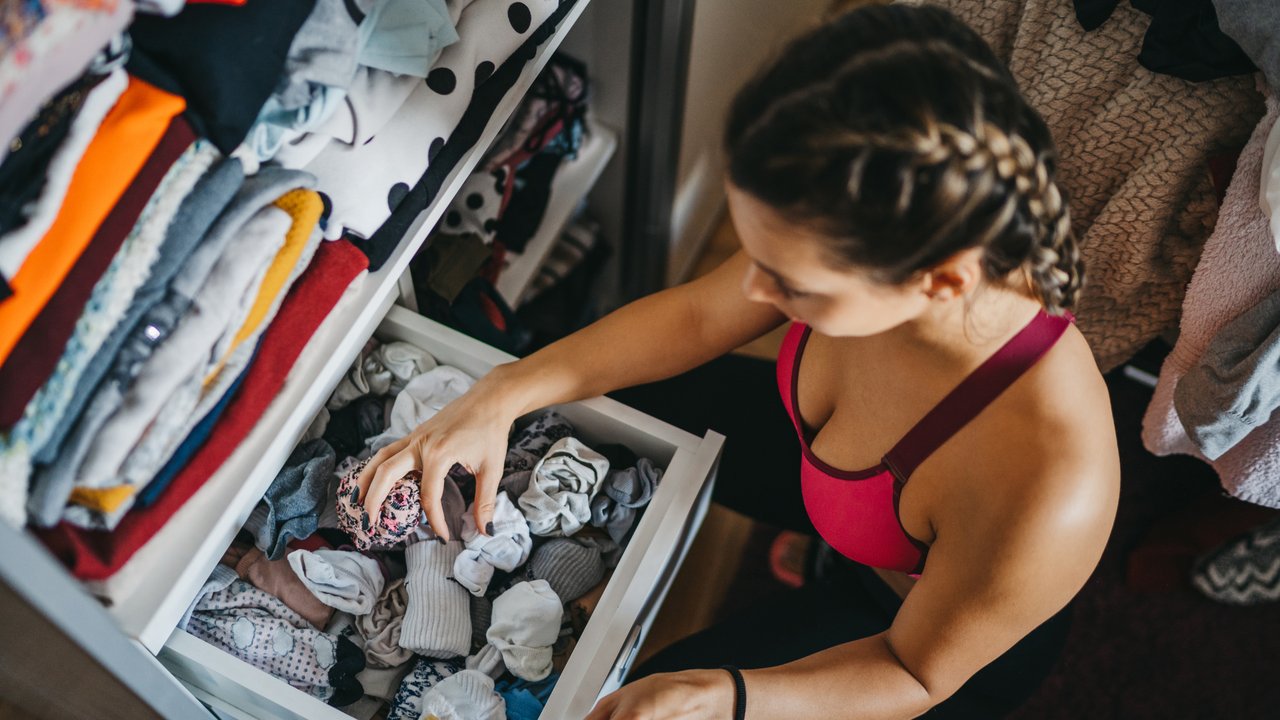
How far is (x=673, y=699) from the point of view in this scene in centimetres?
73

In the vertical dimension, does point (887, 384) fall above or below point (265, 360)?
below

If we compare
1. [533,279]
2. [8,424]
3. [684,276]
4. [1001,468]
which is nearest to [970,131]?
[1001,468]

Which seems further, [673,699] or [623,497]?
[623,497]

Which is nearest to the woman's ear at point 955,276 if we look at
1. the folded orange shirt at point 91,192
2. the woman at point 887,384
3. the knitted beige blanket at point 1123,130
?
the woman at point 887,384

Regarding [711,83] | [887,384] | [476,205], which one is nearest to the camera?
[887,384]

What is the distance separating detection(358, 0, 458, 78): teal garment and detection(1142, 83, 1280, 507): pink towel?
0.70 metres

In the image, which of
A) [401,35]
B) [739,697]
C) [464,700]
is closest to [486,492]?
[464,700]

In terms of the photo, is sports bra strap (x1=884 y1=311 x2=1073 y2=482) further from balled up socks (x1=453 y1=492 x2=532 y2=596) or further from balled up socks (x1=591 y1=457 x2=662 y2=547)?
balled up socks (x1=453 y1=492 x2=532 y2=596)

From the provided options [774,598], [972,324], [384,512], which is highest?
[972,324]

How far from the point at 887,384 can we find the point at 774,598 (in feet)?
1.14

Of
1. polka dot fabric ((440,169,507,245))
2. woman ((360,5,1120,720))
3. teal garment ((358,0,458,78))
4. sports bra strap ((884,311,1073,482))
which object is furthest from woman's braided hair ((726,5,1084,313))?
polka dot fabric ((440,169,507,245))

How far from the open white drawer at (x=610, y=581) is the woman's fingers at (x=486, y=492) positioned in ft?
0.41

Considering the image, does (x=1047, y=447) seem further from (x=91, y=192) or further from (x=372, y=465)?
(x=91, y=192)

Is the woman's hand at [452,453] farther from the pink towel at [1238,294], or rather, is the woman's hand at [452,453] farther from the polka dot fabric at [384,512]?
the pink towel at [1238,294]
